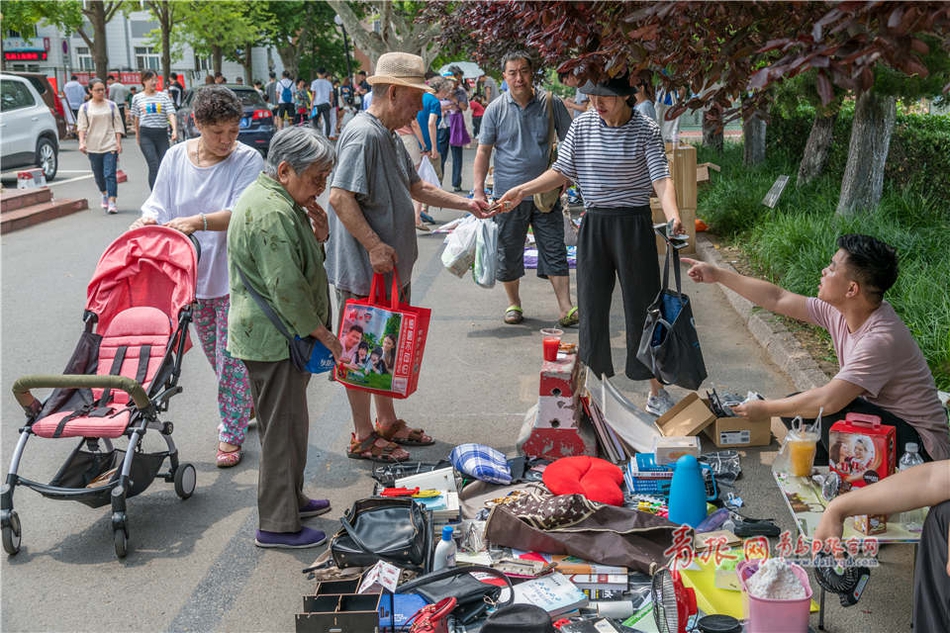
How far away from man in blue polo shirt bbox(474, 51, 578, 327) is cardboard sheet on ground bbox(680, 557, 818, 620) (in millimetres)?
4084

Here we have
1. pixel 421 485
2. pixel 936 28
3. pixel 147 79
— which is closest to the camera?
pixel 936 28

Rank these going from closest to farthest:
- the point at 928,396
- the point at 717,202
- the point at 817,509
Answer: the point at 817,509, the point at 928,396, the point at 717,202

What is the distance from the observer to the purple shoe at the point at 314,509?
493 cm

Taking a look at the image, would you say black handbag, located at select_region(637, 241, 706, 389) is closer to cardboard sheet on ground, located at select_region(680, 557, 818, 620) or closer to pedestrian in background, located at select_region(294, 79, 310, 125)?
cardboard sheet on ground, located at select_region(680, 557, 818, 620)

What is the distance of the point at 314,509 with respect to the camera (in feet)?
16.2

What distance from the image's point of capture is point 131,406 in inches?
186

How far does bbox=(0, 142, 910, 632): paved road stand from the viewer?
13.5 ft

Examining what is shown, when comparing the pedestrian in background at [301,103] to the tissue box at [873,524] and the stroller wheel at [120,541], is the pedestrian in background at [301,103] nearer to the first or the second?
the stroller wheel at [120,541]

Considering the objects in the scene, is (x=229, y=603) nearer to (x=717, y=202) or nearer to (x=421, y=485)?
(x=421, y=485)

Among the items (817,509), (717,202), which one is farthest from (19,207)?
(817,509)

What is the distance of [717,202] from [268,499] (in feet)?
27.7

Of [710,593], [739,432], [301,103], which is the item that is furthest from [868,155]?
[301,103]

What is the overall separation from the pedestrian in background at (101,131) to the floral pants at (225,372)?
9643 mm

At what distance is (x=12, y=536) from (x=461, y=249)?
413 cm
